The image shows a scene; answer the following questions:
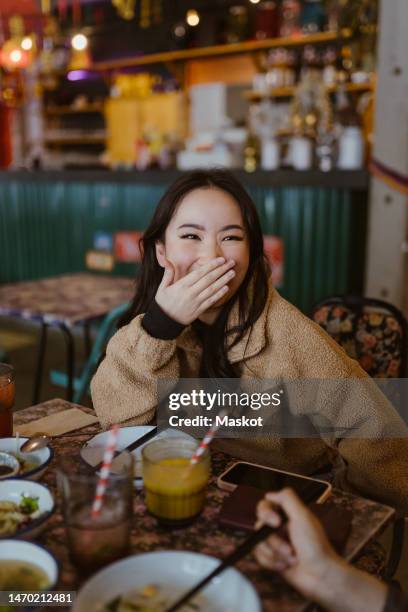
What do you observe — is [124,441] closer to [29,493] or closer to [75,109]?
[29,493]

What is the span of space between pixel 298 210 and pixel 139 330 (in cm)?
325

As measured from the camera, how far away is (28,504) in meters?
1.04

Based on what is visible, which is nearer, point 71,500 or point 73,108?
point 71,500

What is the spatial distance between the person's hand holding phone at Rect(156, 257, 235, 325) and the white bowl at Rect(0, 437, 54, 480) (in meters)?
0.40

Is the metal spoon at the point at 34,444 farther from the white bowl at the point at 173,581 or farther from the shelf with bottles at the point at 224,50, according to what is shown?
the shelf with bottles at the point at 224,50

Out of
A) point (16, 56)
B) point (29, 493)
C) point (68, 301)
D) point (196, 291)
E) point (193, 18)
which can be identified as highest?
point (193, 18)

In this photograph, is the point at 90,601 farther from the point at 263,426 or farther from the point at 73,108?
the point at 73,108

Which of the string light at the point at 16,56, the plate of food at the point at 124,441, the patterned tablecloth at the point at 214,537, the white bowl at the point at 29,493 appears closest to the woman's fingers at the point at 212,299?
the plate of food at the point at 124,441

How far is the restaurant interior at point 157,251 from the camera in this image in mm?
899

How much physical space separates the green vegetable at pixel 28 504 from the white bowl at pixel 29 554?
126 mm

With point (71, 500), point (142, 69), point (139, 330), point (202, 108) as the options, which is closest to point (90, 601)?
point (71, 500)

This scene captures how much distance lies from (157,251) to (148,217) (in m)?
3.81

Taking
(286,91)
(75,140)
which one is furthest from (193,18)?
(75,140)

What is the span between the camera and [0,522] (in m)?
1.00
